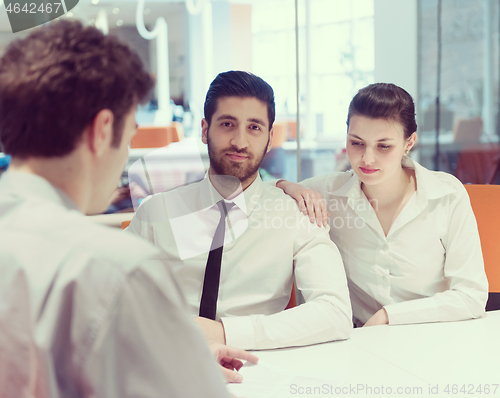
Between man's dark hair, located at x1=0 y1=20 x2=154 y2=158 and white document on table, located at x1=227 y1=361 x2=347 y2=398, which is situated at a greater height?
man's dark hair, located at x1=0 y1=20 x2=154 y2=158

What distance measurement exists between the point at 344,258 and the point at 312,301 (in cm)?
46

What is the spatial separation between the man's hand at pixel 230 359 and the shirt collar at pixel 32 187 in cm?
61

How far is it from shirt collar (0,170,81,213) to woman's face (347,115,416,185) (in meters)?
1.35

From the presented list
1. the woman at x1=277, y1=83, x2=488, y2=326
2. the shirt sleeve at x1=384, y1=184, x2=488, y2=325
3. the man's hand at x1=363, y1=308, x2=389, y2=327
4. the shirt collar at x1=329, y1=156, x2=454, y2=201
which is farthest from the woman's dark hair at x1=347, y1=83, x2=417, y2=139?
the man's hand at x1=363, y1=308, x2=389, y2=327

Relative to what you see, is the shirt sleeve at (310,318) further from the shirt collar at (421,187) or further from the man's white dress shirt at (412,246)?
the shirt collar at (421,187)

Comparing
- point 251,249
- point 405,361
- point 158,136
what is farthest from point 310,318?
point 158,136

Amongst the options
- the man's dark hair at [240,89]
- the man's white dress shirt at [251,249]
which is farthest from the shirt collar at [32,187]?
the man's dark hair at [240,89]

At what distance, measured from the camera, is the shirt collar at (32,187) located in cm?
57

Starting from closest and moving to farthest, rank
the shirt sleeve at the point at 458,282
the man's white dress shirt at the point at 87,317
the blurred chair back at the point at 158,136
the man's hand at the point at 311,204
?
the man's white dress shirt at the point at 87,317 → the shirt sleeve at the point at 458,282 → the man's hand at the point at 311,204 → the blurred chair back at the point at 158,136

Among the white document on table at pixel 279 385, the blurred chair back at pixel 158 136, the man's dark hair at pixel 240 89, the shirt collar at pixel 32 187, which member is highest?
the man's dark hair at pixel 240 89

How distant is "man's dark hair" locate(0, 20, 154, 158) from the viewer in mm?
562

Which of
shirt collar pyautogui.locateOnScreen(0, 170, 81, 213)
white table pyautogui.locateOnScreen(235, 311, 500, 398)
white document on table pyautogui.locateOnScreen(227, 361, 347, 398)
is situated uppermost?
shirt collar pyautogui.locateOnScreen(0, 170, 81, 213)

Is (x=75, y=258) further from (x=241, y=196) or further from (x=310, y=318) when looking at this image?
(x=241, y=196)

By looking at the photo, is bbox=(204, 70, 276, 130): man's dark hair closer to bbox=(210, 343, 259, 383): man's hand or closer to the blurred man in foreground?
bbox=(210, 343, 259, 383): man's hand
